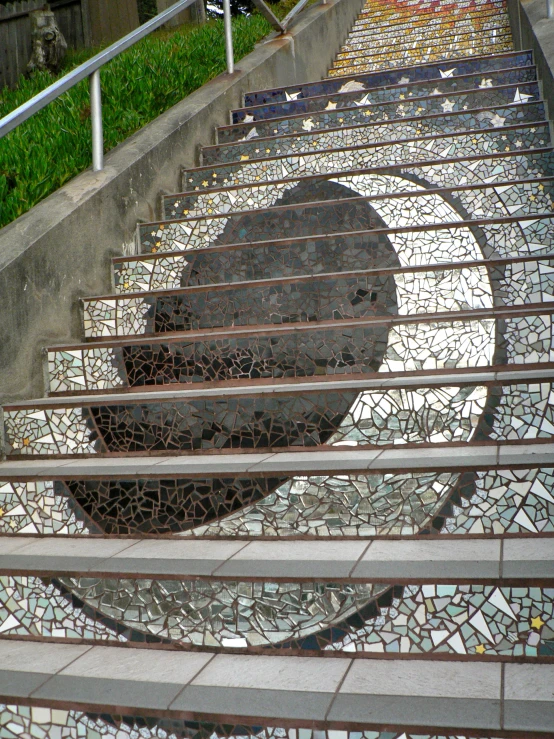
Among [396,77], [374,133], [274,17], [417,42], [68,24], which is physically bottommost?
[374,133]

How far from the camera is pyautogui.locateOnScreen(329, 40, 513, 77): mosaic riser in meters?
6.48

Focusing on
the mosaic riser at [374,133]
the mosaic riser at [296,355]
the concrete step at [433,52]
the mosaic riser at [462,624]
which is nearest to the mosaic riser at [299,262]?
the mosaic riser at [296,355]

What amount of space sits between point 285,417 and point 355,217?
1481 millimetres

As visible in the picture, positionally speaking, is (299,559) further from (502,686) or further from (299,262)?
(299,262)

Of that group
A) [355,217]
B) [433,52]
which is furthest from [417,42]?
[355,217]

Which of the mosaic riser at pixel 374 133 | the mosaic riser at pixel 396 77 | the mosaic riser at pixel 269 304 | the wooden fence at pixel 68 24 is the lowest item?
the mosaic riser at pixel 269 304

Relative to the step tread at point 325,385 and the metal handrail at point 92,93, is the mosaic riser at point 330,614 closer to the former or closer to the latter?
the step tread at point 325,385

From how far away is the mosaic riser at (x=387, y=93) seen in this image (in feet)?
15.5

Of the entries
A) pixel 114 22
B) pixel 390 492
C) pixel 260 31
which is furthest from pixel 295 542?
pixel 114 22

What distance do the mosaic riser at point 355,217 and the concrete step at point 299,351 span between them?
657 millimetres

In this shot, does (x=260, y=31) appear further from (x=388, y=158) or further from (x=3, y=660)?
(x=3, y=660)

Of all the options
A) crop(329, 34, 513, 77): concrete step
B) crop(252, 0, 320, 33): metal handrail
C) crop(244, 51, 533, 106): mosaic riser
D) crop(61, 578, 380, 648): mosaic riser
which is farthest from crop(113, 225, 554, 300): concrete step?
crop(329, 34, 513, 77): concrete step

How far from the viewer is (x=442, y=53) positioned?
6.59 metres

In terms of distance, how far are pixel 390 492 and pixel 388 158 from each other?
8.48ft
